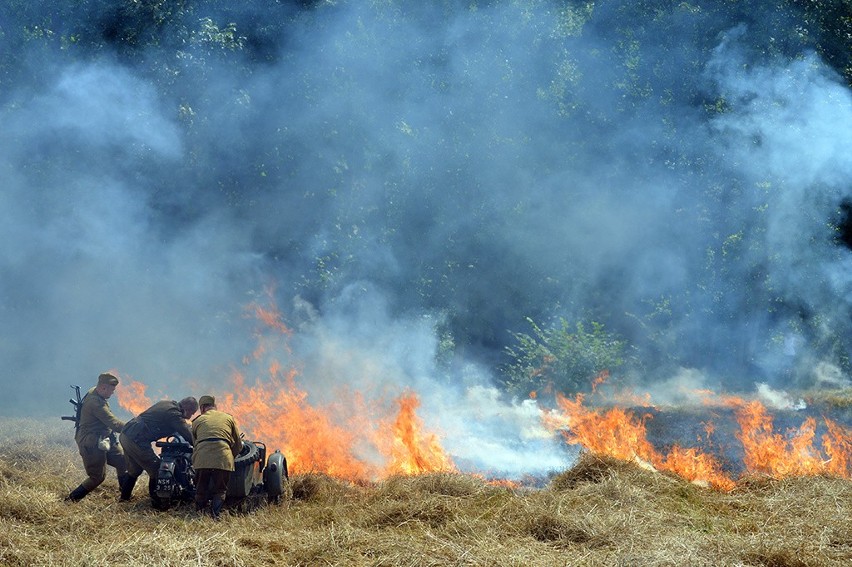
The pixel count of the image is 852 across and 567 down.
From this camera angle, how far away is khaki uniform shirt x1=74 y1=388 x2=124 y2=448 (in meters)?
9.49

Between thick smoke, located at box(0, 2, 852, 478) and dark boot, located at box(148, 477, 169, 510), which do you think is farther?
thick smoke, located at box(0, 2, 852, 478)

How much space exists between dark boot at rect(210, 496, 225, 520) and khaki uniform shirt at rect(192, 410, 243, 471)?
35 cm

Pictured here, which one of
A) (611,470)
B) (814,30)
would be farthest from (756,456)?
(814,30)

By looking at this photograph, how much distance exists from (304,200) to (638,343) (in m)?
8.31

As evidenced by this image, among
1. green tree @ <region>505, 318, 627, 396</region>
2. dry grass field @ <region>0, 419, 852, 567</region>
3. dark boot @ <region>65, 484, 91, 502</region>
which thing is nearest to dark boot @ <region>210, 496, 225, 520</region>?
dry grass field @ <region>0, 419, 852, 567</region>

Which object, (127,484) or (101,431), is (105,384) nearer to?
(101,431)

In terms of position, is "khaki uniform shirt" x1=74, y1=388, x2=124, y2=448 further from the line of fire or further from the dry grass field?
the line of fire

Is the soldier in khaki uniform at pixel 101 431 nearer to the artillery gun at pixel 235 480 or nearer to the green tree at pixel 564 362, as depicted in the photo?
the artillery gun at pixel 235 480

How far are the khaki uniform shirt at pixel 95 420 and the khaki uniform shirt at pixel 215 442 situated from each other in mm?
1113

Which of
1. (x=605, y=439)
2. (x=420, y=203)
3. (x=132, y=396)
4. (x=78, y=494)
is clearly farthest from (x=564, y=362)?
(x=78, y=494)

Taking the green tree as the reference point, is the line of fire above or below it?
below

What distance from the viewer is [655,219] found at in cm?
1978

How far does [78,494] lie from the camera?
9.17 m

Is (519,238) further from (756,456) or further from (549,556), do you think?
(549,556)
